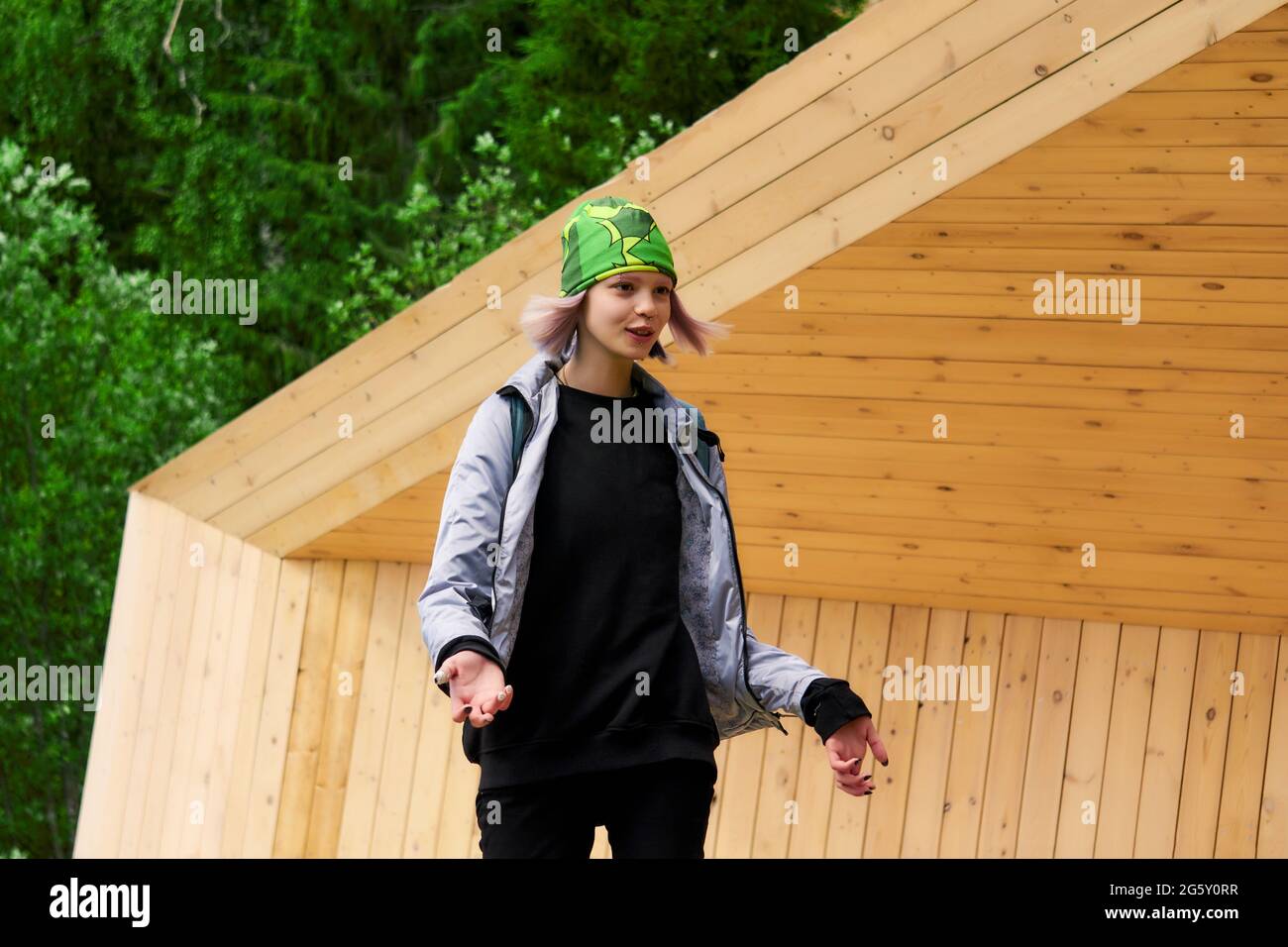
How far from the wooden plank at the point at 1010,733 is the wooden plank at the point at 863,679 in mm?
364

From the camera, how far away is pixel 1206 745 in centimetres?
488

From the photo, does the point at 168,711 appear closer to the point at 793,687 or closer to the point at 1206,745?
the point at 1206,745

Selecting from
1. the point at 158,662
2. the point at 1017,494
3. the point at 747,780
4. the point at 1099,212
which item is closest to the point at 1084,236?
the point at 1099,212

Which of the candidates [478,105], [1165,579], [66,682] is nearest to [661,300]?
[1165,579]

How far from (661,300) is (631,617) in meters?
0.44

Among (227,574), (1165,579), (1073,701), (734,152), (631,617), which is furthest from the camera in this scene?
(227,574)

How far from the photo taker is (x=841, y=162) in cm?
371

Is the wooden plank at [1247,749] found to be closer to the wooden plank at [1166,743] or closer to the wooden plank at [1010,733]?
the wooden plank at [1166,743]

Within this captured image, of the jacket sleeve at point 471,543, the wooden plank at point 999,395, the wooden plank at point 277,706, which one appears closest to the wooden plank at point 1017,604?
the wooden plank at point 999,395

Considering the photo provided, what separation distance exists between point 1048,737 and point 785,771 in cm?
86

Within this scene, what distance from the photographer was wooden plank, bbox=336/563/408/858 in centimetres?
555

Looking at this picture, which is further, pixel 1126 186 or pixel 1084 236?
pixel 1084 236

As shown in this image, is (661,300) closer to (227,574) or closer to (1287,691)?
(1287,691)

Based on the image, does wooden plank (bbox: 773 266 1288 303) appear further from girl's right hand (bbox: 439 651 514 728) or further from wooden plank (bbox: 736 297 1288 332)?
girl's right hand (bbox: 439 651 514 728)
